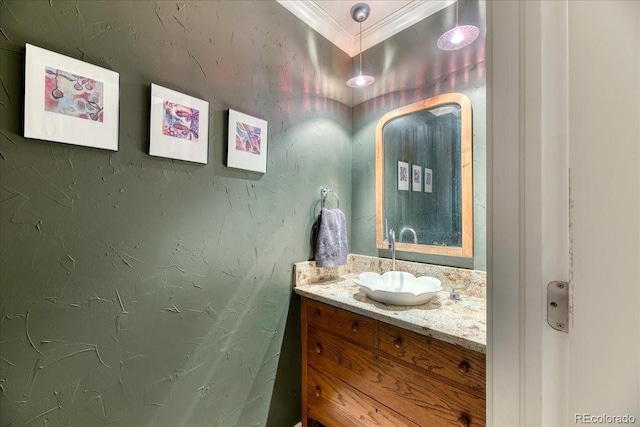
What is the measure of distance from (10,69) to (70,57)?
0.16m

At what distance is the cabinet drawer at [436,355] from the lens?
38.5 inches

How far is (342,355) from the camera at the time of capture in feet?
4.57

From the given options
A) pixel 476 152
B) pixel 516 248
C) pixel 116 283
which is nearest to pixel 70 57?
pixel 116 283

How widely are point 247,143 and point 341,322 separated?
1.03 metres

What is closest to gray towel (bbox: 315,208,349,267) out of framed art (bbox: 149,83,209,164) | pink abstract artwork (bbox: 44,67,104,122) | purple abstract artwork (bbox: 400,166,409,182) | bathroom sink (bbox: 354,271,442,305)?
bathroom sink (bbox: 354,271,442,305)

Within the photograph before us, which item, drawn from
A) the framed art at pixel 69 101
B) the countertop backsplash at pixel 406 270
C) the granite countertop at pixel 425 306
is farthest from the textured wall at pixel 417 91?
the framed art at pixel 69 101

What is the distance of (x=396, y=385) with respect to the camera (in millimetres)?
1192

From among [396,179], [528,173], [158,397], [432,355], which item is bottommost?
[158,397]

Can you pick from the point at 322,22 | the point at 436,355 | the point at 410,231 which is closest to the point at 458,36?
the point at 322,22

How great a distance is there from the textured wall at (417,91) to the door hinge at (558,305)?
1112mm

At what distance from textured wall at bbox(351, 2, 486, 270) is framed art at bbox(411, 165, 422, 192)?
0.97 feet

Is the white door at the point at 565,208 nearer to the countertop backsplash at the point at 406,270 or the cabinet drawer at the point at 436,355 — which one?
the cabinet drawer at the point at 436,355

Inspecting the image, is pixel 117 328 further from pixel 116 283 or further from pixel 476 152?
pixel 476 152

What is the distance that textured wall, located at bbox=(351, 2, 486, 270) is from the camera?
1.46m
